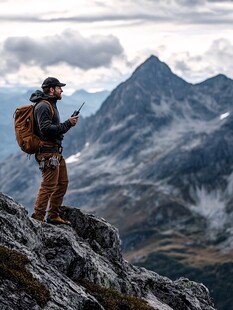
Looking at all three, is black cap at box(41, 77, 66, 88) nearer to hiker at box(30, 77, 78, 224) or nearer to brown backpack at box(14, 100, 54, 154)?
hiker at box(30, 77, 78, 224)

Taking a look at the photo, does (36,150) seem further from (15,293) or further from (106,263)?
(15,293)

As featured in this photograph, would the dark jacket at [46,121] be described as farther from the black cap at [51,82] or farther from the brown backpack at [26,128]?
the black cap at [51,82]

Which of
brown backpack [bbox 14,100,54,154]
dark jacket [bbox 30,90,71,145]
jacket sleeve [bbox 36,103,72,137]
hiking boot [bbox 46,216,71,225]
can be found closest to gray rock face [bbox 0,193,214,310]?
hiking boot [bbox 46,216,71,225]

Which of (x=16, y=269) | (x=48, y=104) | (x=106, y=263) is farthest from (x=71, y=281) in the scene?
(x=48, y=104)

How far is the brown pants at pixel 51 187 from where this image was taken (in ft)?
72.0

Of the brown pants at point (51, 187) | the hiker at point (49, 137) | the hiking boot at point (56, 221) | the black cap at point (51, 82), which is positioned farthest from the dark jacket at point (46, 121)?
the hiking boot at point (56, 221)

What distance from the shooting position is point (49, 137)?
21.2m

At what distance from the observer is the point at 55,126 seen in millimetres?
20562

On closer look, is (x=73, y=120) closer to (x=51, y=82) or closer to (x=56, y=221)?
(x=51, y=82)

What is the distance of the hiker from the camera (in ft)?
67.6

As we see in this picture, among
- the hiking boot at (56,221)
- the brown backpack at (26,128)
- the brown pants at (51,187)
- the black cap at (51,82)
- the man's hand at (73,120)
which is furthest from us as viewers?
the hiking boot at (56,221)

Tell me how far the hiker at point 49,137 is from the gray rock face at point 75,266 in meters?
1.47

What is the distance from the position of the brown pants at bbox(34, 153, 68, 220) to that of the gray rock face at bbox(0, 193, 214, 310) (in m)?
0.96

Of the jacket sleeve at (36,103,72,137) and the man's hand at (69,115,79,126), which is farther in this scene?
the man's hand at (69,115,79,126)
